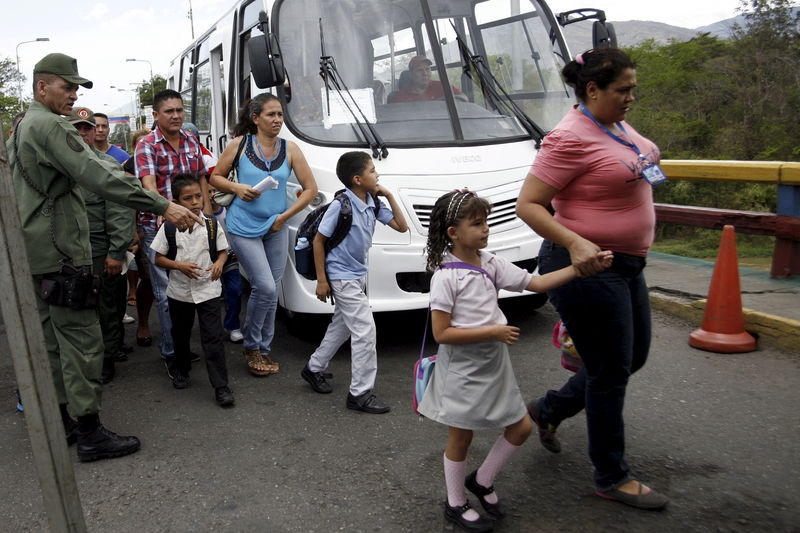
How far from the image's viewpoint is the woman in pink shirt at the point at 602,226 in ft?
10.0

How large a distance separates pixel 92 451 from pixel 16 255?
199cm

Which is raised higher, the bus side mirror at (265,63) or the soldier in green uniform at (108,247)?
the bus side mirror at (265,63)

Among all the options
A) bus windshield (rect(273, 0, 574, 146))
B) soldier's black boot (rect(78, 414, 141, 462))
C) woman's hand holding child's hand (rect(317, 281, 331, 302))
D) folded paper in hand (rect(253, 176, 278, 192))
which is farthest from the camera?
bus windshield (rect(273, 0, 574, 146))

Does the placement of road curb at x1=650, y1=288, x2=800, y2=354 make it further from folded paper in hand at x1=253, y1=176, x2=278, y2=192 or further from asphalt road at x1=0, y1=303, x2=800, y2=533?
folded paper in hand at x1=253, y1=176, x2=278, y2=192

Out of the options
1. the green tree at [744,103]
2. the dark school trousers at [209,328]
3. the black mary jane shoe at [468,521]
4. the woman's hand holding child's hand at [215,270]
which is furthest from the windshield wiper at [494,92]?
the green tree at [744,103]

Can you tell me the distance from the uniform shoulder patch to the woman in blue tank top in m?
1.55

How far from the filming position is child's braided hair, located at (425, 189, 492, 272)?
3.07 m

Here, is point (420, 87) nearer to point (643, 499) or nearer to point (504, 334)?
point (504, 334)

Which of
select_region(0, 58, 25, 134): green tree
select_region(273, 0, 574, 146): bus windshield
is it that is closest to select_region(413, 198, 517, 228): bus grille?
select_region(273, 0, 574, 146): bus windshield

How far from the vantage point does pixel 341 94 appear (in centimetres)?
572

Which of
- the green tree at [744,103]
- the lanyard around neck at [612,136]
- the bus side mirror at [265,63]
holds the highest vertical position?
the bus side mirror at [265,63]

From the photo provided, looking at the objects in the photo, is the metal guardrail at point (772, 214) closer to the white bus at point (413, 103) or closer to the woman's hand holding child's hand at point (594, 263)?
the white bus at point (413, 103)

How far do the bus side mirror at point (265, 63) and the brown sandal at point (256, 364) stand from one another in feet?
6.00

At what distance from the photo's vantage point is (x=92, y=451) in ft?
13.2
